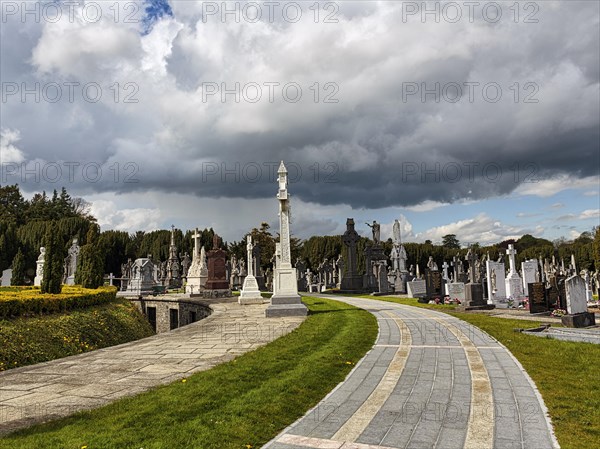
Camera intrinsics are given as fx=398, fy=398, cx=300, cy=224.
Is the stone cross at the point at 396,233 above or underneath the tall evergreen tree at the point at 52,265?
→ above

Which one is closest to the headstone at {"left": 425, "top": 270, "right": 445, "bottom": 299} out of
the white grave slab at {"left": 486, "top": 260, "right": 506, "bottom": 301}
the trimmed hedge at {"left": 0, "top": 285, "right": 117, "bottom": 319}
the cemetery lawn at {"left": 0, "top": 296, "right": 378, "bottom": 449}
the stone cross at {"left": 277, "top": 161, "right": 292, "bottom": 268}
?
the white grave slab at {"left": 486, "top": 260, "right": 506, "bottom": 301}

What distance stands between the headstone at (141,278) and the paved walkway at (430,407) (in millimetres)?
25434

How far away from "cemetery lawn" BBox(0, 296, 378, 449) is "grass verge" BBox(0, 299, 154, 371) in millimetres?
6978

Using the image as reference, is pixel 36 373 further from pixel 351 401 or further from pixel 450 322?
pixel 450 322

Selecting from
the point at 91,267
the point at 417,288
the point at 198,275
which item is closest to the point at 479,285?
the point at 417,288

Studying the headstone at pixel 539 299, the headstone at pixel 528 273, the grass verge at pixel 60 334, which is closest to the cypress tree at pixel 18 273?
the grass verge at pixel 60 334

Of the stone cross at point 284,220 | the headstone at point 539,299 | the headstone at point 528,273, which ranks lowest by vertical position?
the headstone at point 539,299

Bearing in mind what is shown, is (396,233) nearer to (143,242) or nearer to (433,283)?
(433,283)

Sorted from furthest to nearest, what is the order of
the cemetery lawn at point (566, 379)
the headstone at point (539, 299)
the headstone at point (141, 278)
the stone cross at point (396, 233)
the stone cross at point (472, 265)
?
the stone cross at point (396, 233) < the headstone at point (141, 278) < the stone cross at point (472, 265) < the headstone at point (539, 299) < the cemetery lawn at point (566, 379)

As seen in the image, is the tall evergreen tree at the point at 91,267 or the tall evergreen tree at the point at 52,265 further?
the tall evergreen tree at the point at 91,267

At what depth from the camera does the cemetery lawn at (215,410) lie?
12.8 ft

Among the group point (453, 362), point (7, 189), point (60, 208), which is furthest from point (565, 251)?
point (7, 189)

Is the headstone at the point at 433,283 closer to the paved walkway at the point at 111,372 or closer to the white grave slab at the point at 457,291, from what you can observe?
the white grave slab at the point at 457,291

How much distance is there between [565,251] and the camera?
214 ft
